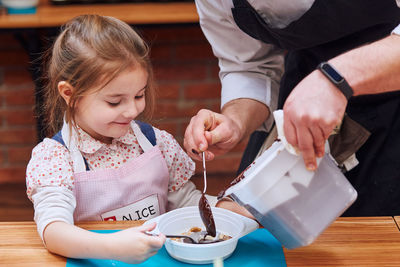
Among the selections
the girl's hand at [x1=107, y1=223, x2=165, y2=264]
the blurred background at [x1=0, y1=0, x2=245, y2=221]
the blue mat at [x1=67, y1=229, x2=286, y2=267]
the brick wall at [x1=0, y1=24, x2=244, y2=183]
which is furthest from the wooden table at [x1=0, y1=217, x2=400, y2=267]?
the brick wall at [x1=0, y1=24, x2=244, y2=183]

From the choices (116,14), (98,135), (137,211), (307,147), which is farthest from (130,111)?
(116,14)

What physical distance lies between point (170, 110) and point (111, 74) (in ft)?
6.29

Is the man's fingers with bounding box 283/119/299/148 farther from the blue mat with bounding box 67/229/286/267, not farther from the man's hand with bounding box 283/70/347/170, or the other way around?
the blue mat with bounding box 67/229/286/267

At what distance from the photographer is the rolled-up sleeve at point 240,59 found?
5.13ft

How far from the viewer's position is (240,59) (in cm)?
161

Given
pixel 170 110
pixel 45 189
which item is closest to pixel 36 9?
pixel 170 110

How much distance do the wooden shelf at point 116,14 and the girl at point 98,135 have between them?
1238mm

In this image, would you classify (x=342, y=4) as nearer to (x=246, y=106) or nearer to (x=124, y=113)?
(x=246, y=106)

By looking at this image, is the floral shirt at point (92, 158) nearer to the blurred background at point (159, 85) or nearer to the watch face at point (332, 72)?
the watch face at point (332, 72)

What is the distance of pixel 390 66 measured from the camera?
3.24 ft

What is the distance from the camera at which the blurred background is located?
114 inches

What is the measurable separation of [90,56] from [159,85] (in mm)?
1839

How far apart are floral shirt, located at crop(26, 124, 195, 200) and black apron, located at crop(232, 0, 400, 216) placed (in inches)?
15.4

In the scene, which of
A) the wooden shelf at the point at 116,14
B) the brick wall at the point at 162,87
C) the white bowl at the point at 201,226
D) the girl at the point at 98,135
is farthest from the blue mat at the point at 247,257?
the brick wall at the point at 162,87
